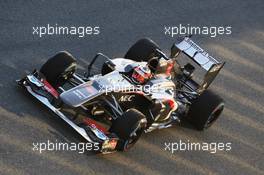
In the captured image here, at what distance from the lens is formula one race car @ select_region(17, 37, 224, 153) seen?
7.87 meters

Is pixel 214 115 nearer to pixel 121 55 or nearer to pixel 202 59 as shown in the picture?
pixel 202 59

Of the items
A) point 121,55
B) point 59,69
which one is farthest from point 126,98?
point 121,55

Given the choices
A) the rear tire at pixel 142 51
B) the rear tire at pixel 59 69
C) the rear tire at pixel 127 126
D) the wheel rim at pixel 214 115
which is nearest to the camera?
the rear tire at pixel 127 126

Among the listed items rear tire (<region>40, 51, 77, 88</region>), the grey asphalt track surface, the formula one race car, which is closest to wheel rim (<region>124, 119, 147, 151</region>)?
the formula one race car

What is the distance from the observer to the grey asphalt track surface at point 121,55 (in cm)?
784

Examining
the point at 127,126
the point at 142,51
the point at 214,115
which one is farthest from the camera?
the point at 142,51

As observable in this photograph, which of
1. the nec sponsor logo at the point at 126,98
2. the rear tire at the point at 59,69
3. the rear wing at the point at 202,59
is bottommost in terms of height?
the nec sponsor logo at the point at 126,98

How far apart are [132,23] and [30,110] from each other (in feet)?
10.8

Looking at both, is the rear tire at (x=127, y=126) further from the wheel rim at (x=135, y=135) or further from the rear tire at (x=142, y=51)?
the rear tire at (x=142, y=51)

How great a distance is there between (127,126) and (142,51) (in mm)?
1757

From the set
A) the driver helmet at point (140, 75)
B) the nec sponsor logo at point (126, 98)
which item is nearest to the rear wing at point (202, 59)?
the driver helmet at point (140, 75)

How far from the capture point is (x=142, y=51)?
9.18 metres

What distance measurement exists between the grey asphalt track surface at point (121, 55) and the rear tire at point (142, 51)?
91 cm

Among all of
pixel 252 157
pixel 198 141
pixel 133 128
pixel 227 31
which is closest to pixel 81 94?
pixel 133 128
